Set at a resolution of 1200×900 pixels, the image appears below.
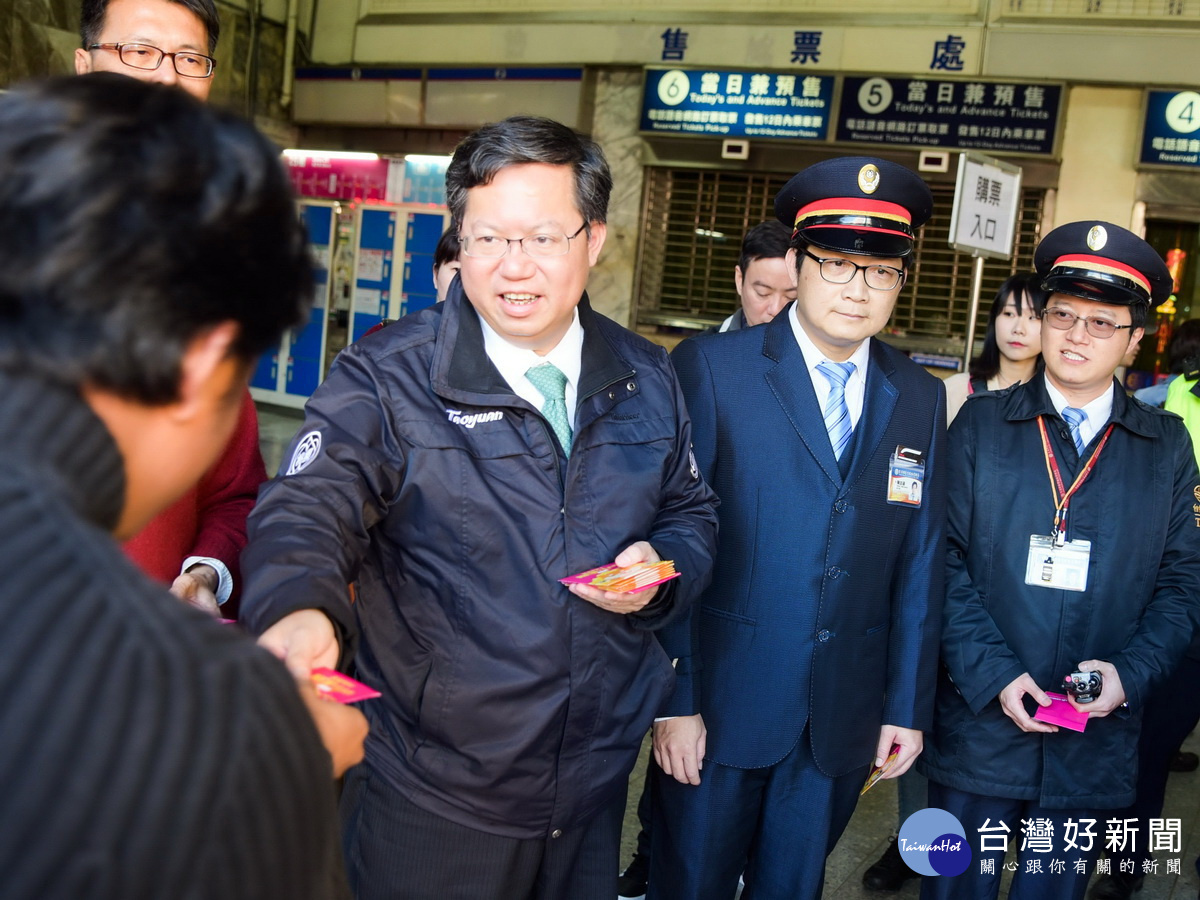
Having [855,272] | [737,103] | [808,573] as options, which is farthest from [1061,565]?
[737,103]

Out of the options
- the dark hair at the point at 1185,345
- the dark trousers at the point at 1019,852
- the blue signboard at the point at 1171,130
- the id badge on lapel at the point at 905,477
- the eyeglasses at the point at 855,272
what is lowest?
the dark trousers at the point at 1019,852

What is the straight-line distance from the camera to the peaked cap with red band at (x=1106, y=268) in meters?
2.82

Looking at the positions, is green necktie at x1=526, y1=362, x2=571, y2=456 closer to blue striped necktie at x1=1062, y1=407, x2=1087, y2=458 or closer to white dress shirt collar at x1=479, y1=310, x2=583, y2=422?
white dress shirt collar at x1=479, y1=310, x2=583, y2=422

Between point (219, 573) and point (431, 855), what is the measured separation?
0.65 meters

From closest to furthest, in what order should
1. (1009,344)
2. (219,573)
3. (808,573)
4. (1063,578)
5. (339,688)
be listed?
(339,688)
(219,573)
(808,573)
(1063,578)
(1009,344)

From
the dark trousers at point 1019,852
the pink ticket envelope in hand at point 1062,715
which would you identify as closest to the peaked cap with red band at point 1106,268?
the pink ticket envelope in hand at point 1062,715

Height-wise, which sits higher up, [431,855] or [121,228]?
[121,228]

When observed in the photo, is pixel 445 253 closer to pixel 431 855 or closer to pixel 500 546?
pixel 500 546

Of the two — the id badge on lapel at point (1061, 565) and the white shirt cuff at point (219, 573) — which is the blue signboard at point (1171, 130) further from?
the white shirt cuff at point (219, 573)

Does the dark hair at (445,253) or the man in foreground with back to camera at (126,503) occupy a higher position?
the dark hair at (445,253)

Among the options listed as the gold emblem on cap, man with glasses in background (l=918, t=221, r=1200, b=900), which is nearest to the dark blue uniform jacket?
man with glasses in background (l=918, t=221, r=1200, b=900)

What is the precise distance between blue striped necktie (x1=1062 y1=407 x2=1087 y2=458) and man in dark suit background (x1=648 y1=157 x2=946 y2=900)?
0.44m

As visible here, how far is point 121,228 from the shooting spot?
82cm

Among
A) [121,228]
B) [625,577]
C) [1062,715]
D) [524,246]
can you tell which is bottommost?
[1062,715]
